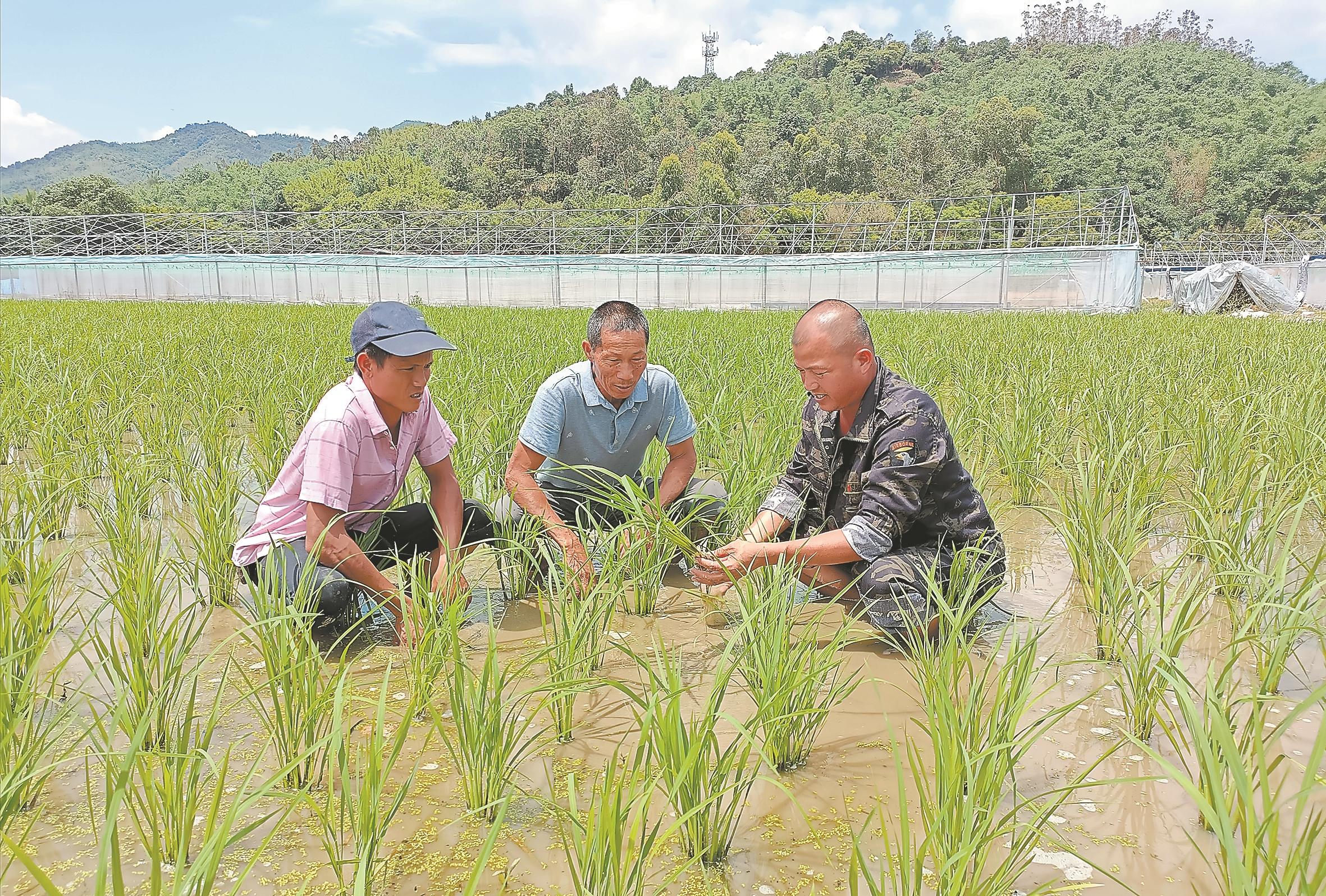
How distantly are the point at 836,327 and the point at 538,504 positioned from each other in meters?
1.18

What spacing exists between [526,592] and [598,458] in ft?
2.08

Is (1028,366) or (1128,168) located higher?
(1128,168)

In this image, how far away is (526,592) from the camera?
2.90m

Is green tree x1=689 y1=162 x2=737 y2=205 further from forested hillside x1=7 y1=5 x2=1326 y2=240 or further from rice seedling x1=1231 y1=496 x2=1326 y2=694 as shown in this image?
rice seedling x1=1231 y1=496 x2=1326 y2=694

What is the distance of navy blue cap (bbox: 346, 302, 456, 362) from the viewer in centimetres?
236

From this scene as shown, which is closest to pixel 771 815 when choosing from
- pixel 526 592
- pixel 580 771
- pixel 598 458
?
pixel 580 771

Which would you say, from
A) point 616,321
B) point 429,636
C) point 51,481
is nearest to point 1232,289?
point 616,321

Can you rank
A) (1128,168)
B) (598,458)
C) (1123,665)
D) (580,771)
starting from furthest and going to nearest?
(1128,168), (598,458), (1123,665), (580,771)

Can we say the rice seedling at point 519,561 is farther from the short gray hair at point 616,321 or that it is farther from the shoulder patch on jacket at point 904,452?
the shoulder patch on jacket at point 904,452

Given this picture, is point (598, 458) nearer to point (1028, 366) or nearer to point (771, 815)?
point (771, 815)

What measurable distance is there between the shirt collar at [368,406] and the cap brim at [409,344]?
0.67 ft

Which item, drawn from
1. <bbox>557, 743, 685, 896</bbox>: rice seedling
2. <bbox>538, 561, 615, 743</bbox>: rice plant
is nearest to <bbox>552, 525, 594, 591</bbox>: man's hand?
<bbox>538, 561, 615, 743</bbox>: rice plant

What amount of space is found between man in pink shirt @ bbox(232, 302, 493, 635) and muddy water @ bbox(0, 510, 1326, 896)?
283mm

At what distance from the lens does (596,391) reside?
313cm
